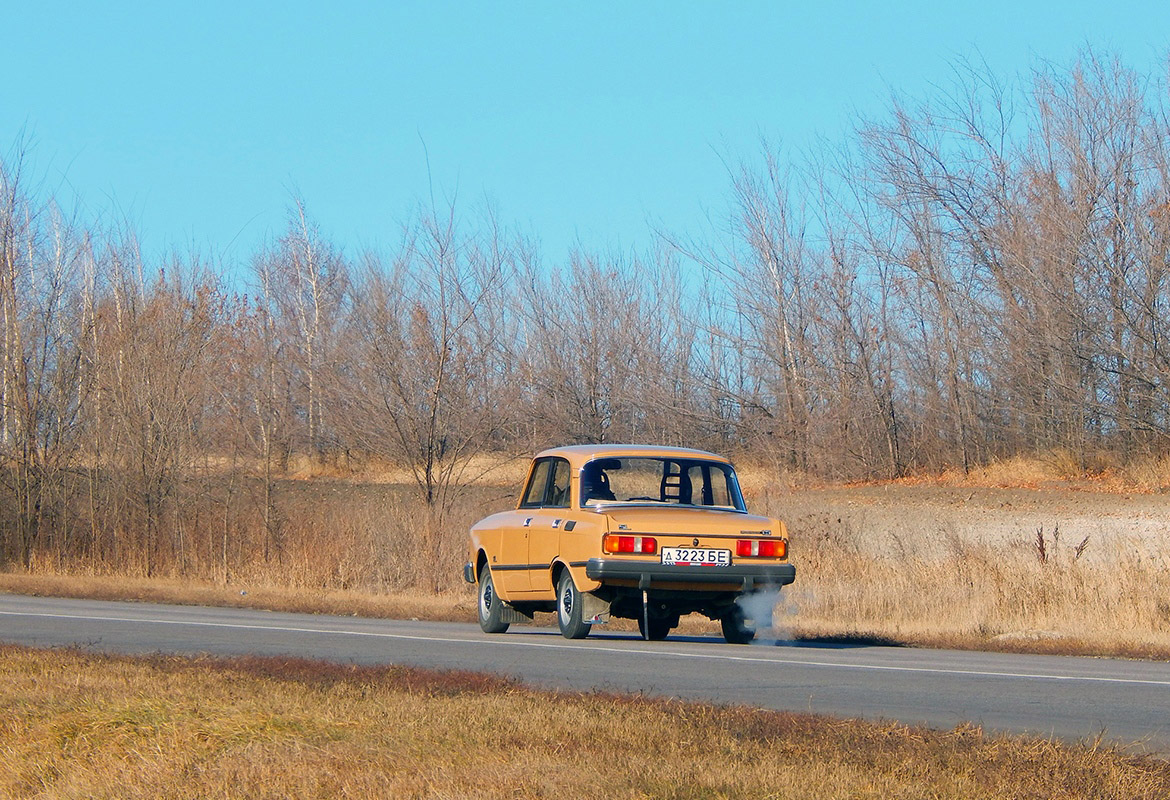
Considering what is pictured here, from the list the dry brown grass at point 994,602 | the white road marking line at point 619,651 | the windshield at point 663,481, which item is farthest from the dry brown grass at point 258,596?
Answer: the dry brown grass at point 994,602

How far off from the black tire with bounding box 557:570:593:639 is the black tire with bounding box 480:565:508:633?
120 cm

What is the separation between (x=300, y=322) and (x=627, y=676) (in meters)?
51.6

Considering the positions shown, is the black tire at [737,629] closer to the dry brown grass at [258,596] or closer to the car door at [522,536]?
the car door at [522,536]

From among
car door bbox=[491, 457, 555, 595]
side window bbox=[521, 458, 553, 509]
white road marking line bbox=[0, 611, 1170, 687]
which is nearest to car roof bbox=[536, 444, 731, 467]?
side window bbox=[521, 458, 553, 509]

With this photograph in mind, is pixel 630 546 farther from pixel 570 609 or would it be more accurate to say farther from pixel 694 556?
pixel 570 609

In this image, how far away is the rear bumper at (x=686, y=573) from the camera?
40.5 ft

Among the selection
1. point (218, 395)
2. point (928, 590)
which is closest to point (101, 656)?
point (928, 590)

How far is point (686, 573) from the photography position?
12.5 metres

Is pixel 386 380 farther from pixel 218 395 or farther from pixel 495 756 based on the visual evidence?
pixel 495 756

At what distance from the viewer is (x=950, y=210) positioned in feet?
135

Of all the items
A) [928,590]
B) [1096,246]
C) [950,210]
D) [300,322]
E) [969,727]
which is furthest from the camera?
[300,322]

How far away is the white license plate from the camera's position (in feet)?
41.2

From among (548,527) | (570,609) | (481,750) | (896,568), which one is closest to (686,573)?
(570,609)

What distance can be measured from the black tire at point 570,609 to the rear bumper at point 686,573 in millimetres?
632
